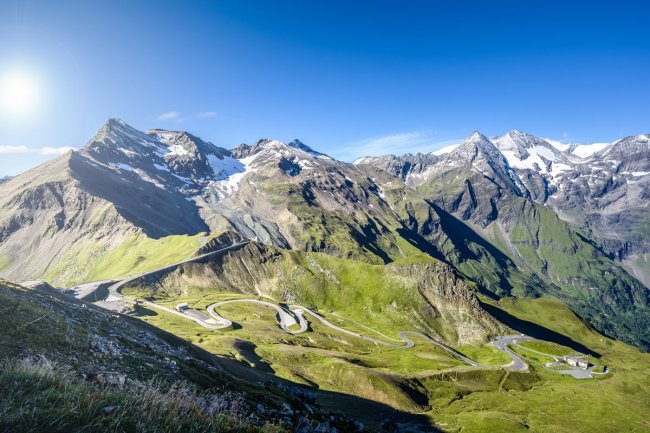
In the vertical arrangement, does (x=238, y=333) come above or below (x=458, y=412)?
above

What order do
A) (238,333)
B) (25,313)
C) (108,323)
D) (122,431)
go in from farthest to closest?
(238,333) < (108,323) < (25,313) < (122,431)

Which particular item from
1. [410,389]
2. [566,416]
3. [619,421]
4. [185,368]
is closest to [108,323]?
[185,368]

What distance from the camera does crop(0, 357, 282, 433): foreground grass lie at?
27.5 ft

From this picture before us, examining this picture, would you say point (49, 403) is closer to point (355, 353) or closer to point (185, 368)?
point (185, 368)

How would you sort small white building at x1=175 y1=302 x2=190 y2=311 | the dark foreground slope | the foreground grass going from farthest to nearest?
1. small white building at x1=175 y1=302 x2=190 y2=311
2. the dark foreground slope
3. the foreground grass

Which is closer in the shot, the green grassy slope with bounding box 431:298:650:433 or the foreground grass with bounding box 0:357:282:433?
the foreground grass with bounding box 0:357:282:433

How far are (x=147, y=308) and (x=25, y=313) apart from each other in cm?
14974

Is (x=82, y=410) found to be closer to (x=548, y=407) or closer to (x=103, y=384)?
(x=103, y=384)

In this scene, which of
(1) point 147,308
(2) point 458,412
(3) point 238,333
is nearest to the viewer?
(2) point 458,412

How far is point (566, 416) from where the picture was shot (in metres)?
126

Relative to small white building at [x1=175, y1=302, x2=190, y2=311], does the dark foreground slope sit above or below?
above

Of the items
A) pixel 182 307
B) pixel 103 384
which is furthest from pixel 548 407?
pixel 103 384

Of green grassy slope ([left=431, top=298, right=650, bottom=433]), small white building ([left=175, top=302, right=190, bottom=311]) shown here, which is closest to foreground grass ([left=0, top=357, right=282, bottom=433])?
green grassy slope ([left=431, top=298, right=650, bottom=433])

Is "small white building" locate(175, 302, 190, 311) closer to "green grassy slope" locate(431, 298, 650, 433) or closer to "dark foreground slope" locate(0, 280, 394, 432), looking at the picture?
"green grassy slope" locate(431, 298, 650, 433)
